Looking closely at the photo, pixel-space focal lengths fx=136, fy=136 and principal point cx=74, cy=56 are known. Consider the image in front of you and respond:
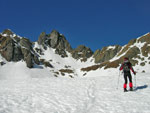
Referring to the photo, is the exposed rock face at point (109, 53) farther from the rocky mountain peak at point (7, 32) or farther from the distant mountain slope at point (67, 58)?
the rocky mountain peak at point (7, 32)

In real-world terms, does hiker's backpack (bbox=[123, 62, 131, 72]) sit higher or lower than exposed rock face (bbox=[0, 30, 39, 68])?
lower

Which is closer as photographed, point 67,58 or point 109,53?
point 109,53

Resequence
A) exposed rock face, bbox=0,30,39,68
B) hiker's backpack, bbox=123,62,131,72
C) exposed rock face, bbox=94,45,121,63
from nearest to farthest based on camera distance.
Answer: hiker's backpack, bbox=123,62,131,72 < exposed rock face, bbox=0,30,39,68 < exposed rock face, bbox=94,45,121,63

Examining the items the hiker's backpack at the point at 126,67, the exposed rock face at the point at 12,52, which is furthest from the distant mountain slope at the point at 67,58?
the hiker's backpack at the point at 126,67

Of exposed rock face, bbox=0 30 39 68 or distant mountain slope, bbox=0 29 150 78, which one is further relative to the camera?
exposed rock face, bbox=0 30 39 68

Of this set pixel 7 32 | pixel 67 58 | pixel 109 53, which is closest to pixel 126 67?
pixel 109 53

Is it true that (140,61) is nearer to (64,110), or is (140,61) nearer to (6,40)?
(64,110)

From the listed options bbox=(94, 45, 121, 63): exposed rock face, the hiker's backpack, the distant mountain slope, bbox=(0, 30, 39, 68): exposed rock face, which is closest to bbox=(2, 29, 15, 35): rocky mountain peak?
the distant mountain slope

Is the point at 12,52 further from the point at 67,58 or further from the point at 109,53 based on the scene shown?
the point at 109,53

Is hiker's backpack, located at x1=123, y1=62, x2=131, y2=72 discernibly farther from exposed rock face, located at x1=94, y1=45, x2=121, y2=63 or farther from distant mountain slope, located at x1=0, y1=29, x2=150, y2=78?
exposed rock face, located at x1=94, y1=45, x2=121, y2=63

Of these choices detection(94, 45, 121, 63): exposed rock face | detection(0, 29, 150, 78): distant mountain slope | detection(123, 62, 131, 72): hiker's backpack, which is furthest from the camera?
detection(94, 45, 121, 63): exposed rock face

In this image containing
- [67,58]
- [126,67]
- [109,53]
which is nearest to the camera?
[126,67]

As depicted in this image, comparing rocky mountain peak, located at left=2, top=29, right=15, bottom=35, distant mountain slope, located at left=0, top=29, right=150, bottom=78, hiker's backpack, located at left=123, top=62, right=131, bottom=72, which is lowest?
hiker's backpack, located at left=123, top=62, right=131, bottom=72

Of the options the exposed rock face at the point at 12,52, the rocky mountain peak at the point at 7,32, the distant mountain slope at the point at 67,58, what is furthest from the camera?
the rocky mountain peak at the point at 7,32
